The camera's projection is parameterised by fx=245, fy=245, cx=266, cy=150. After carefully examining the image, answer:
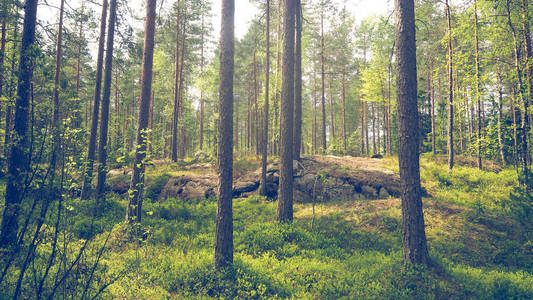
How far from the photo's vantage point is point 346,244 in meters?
7.92

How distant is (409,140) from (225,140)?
453 cm

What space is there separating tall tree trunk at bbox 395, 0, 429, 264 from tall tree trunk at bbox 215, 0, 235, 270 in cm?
425

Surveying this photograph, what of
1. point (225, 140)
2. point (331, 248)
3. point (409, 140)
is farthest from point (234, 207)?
point (409, 140)

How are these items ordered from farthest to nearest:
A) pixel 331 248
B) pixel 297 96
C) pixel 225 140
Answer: pixel 297 96 → pixel 331 248 → pixel 225 140

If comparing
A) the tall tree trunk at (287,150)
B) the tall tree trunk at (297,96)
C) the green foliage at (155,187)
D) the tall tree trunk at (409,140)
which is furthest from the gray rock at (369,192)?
the green foliage at (155,187)

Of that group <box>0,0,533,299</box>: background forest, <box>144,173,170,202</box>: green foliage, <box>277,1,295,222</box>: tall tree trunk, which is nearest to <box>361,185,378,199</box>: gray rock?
<box>0,0,533,299</box>: background forest

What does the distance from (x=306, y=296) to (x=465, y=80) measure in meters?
14.1

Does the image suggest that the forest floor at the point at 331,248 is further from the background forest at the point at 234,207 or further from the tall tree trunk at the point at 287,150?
the tall tree trunk at the point at 287,150

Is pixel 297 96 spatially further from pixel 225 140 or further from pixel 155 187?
pixel 155 187

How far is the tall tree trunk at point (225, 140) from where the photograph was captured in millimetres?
6062

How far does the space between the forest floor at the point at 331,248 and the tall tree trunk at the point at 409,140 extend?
627 millimetres

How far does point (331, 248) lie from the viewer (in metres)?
7.52

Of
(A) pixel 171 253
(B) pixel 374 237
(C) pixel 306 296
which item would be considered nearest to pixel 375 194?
(B) pixel 374 237

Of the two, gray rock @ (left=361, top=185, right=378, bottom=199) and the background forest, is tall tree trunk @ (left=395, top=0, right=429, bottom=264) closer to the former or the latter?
the background forest
